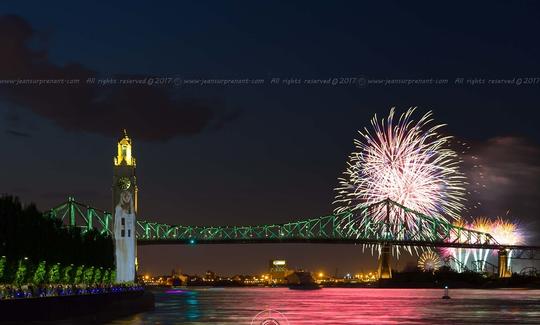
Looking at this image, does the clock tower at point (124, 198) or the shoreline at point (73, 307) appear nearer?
the shoreline at point (73, 307)

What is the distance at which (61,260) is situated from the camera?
8025 cm

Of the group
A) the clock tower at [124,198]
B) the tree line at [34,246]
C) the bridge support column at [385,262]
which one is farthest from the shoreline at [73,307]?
the bridge support column at [385,262]

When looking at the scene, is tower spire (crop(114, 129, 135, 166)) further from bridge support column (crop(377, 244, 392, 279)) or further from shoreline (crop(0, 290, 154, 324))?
bridge support column (crop(377, 244, 392, 279))

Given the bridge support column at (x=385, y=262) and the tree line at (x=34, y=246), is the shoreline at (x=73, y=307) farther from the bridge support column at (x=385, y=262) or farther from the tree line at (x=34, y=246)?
the bridge support column at (x=385, y=262)

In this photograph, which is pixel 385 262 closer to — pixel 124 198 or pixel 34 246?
A: pixel 124 198

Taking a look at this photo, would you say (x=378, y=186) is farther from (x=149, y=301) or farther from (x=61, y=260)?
(x=61, y=260)

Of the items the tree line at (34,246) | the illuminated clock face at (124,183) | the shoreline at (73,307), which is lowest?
the shoreline at (73,307)

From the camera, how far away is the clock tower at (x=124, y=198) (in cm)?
9575

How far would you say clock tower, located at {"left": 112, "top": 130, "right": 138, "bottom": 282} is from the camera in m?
95.8

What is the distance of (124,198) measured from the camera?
314ft

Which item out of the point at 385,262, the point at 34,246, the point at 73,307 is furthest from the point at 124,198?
the point at 385,262

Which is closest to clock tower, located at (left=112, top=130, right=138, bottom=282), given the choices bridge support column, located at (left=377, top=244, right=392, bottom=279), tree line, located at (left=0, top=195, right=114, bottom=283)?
tree line, located at (left=0, top=195, right=114, bottom=283)

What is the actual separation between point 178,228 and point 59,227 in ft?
335

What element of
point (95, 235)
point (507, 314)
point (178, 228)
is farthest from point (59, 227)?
point (178, 228)
